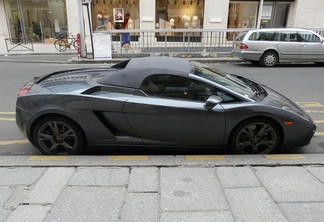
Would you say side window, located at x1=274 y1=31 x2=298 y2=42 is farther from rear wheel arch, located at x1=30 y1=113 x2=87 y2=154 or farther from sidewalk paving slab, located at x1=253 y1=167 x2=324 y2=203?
rear wheel arch, located at x1=30 y1=113 x2=87 y2=154

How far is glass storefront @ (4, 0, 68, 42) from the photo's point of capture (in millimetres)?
19062

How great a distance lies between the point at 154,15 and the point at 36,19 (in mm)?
8303

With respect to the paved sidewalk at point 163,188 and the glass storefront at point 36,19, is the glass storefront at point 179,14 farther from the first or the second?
the paved sidewalk at point 163,188

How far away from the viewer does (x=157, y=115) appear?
345cm

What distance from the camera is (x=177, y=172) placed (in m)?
3.06

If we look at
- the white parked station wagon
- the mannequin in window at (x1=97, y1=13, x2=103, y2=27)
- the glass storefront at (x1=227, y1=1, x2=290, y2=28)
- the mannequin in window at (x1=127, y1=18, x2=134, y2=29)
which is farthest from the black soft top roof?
the glass storefront at (x1=227, y1=1, x2=290, y2=28)

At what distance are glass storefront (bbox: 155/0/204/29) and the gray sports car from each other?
1623 centimetres

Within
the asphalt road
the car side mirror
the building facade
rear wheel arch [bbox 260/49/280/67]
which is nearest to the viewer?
the car side mirror

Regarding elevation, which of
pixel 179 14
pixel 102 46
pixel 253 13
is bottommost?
pixel 102 46

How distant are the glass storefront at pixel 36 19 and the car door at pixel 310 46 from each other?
1512 centimetres

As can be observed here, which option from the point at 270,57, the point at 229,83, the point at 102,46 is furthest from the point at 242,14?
the point at 229,83

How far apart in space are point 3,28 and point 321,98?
19.9 meters

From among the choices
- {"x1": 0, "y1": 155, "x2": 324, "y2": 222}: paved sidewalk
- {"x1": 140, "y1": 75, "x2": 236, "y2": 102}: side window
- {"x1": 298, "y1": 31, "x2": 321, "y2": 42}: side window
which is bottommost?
{"x1": 0, "y1": 155, "x2": 324, "y2": 222}: paved sidewalk

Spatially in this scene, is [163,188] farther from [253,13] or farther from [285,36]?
[253,13]
